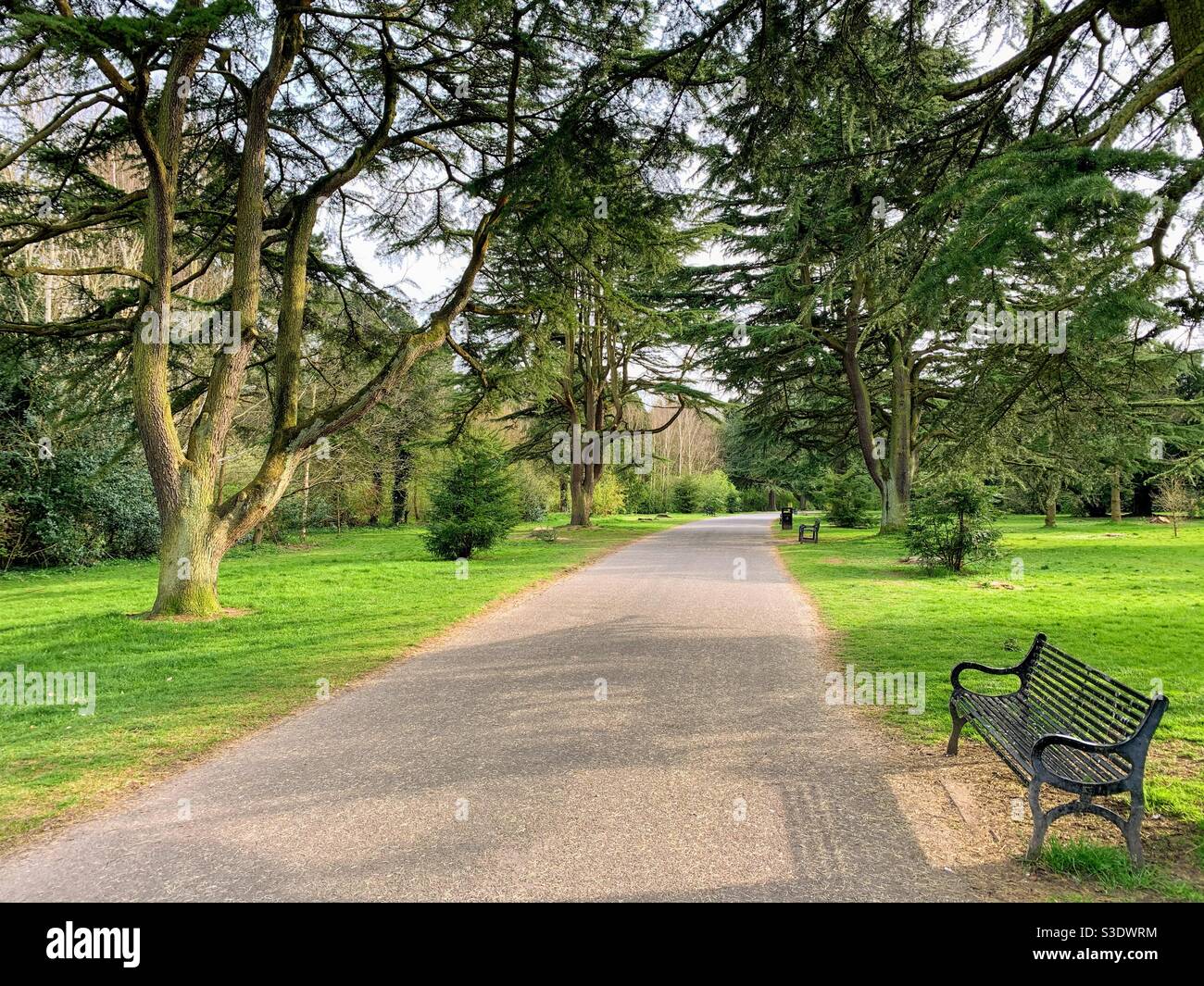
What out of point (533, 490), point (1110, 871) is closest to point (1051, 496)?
point (533, 490)

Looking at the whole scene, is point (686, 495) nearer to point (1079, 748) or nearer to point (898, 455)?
point (898, 455)

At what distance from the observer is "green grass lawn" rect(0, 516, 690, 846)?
15.1 ft

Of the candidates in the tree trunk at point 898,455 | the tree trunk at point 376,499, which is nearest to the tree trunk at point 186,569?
the tree trunk at point 898,455

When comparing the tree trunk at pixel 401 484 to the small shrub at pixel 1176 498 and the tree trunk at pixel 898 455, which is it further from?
the small shrub at pixel 1176 498

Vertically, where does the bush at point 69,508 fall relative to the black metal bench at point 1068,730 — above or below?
above

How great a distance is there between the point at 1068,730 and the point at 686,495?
51600 millimetres

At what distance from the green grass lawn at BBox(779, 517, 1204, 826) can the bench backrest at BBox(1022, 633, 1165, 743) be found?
2.08ft

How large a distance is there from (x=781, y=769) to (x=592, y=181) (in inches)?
260

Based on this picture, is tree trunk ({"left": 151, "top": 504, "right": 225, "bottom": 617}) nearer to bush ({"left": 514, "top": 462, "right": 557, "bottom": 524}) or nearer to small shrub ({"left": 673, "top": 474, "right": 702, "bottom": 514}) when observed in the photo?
bush ({"left": 514, "top": 462, "right": 557, "bottom": 524})

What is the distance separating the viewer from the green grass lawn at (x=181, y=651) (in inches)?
181

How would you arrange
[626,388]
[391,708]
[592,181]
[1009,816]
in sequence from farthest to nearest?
[626,388] < [592,181] < [391,708] < [1009,816]
